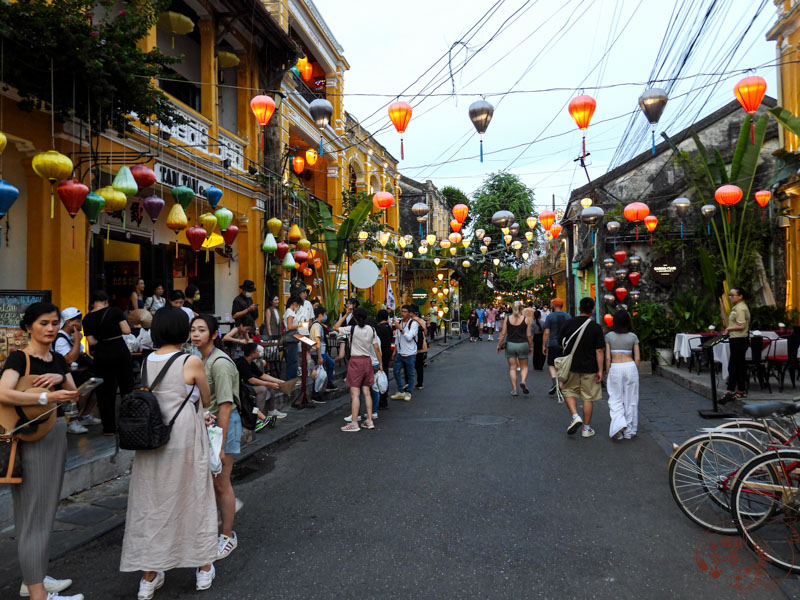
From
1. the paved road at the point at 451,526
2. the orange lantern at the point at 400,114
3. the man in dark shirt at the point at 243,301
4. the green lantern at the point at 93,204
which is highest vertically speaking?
the orange lantern at the point at 400,114

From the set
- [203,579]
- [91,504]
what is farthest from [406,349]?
[203,579]

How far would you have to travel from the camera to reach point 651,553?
13.3 ft

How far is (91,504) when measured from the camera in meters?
5.30

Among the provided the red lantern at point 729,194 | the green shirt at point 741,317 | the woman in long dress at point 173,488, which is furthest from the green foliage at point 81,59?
the red lantern at point 729,194

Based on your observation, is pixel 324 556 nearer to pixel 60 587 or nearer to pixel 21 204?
pixel 60 587

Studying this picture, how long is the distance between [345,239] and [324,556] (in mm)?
12954

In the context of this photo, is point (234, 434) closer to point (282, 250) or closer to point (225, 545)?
point (225, 545)

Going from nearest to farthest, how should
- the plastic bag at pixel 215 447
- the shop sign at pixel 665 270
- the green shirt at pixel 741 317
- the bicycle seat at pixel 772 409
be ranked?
the plastic bag at pixel 215 447 < the bicycle seat at pixel 772 409 < the green shirt at pixel 741 317 < the shop sign at pixel 665 270

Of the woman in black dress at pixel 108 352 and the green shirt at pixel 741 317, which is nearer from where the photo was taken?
the woman in black dress at pixel 108 352

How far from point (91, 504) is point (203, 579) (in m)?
2.41

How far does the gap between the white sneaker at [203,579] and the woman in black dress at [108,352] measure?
4.04 meters

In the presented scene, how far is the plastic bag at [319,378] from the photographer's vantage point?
1042 cm

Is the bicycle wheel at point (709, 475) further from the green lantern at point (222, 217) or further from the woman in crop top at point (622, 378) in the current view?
the green lantern at point (222, 217)

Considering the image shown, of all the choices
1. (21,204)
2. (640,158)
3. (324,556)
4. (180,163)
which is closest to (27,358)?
(324,556)
